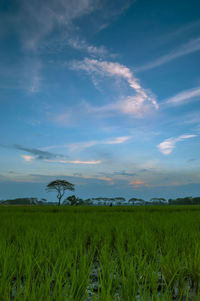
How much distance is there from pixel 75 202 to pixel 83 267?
188 feet

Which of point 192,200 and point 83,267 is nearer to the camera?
point 83,267

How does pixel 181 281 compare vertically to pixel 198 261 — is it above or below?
below

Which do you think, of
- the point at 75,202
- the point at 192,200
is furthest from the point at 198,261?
the point at 192,200

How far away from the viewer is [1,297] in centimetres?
152

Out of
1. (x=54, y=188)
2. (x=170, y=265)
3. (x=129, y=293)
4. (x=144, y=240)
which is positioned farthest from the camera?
(x=54, y=188)

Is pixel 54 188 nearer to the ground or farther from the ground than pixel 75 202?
farther from the ground

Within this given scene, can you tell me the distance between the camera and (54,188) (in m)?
47.0

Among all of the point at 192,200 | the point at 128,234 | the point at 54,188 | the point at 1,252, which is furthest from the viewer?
the point at 192,200

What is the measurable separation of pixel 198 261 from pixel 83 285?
112 centimetres

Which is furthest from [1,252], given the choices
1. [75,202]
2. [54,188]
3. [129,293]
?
[75,202]

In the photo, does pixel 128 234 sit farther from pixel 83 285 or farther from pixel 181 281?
pixel 83 285

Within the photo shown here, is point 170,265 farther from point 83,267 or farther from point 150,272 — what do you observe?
point 83,267

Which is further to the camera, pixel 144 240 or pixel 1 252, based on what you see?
pixel 144 240

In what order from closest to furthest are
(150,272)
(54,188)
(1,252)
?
(150,272), (1,252), (54,188)
